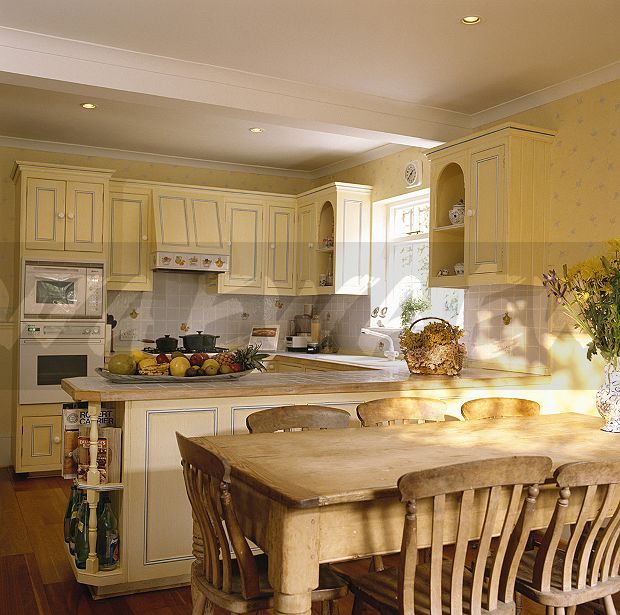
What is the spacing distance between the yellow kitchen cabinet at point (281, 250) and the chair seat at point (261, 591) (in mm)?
4488

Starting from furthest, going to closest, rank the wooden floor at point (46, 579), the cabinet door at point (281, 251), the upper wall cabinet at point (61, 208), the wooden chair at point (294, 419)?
the cabinet door at point (281, 251) < the upper wall cabinet at point (61, 208) < the wooden floor at point (46, 579) < the wooden chair at point (294, 419)

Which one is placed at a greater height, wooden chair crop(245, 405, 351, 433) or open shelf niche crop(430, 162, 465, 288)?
open shelf niche crop(430, 162, 465, 288)

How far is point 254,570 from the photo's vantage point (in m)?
2.06

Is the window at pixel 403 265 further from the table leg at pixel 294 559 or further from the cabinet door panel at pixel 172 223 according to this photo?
the table leg at pixel 294 559

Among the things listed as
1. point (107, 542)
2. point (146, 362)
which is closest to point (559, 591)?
point (107, 542)

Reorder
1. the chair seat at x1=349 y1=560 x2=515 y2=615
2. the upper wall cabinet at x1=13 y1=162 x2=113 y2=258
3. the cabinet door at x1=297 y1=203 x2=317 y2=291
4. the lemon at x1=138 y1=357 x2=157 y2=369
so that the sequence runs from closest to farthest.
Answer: the chair seat at x1=349 y1=560 x2=515 y2=615, the lemon at x1=138 y1=357 x2=157 y2=369, the upper wall cabinet at x1=13 y1=162 x2=113 y2=258, the cabinet door at x1=297 y1=203 x2=317 y2=291

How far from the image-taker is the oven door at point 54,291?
212 inches

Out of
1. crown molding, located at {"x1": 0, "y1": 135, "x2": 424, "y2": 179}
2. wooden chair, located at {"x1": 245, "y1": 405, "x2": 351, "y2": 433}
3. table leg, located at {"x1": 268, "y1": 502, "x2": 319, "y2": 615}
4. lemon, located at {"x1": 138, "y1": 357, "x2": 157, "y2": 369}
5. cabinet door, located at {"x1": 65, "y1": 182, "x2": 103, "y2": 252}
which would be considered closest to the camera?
table leg, located at {"x1": 268, "y1": 502, "x2": 319, "y2": 615}

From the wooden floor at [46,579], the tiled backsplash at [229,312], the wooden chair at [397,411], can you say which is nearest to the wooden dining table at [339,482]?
the wooden chair at [397,411]

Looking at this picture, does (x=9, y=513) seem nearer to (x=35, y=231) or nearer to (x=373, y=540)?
(x=35, y=231)

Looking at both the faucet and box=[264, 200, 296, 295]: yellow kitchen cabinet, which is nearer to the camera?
the faucet

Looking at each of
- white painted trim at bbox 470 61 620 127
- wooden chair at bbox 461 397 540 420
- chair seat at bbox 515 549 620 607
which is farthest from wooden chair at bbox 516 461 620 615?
white painted trim at bbox 470 61 620 127

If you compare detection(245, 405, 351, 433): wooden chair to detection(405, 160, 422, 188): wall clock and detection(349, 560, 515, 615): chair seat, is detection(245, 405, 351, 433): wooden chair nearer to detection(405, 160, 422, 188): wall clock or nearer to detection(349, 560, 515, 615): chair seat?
detection(349, 560, 515, 615): chair seat

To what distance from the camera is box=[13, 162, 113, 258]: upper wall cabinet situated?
545 cm
